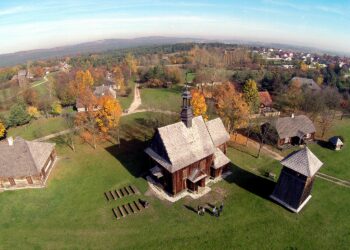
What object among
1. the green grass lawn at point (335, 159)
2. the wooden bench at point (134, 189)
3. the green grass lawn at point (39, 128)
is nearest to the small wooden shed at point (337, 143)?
the green grass lawn at point (335, 159)

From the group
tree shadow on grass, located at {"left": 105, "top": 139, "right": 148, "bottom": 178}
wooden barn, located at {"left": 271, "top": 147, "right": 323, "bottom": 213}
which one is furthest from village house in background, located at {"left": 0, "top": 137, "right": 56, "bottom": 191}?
wooden barn, located at {"left": 271, "top": 147, "right": 323, "bottom": 213}

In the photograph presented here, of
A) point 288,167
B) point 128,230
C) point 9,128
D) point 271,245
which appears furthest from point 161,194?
point 9,128

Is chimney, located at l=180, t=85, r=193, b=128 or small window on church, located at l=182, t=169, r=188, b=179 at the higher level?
chimney, located at l=180, t=85, r=193, b=128

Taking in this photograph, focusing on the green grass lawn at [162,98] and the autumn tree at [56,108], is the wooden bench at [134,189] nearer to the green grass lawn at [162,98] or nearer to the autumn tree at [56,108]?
the green grass lawn at [162,98]

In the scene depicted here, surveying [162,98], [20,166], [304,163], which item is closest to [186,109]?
[304,163]

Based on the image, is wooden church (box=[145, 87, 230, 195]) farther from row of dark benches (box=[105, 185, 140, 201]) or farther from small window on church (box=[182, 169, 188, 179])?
row of dark benches (box=[105, 185, 140, 201])

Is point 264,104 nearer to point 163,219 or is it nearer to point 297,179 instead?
point 297,179
